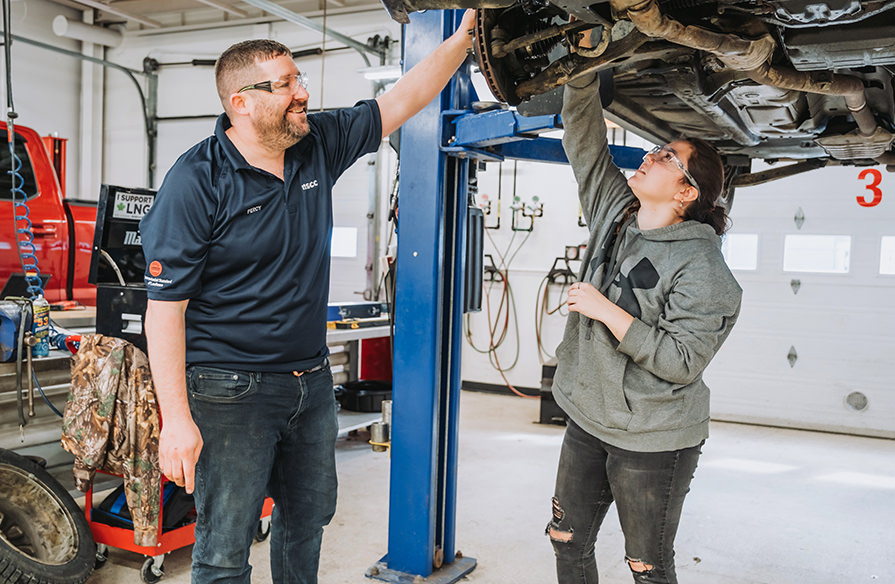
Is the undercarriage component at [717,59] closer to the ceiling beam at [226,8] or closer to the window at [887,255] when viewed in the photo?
the window at [887,255]

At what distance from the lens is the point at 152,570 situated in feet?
8.54

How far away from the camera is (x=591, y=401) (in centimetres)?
169

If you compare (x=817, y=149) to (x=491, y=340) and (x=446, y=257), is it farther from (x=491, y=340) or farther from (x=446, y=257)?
(x=491, y=340)

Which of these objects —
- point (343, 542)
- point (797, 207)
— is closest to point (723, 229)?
point (343, 542)

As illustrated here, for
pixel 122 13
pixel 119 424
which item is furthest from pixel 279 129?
pixel 122 13

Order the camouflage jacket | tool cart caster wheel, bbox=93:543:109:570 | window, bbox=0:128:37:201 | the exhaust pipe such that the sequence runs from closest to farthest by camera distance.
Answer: the exhaust pipe, the camouflage jacket, tool cart caster wheel, bbox=93:543:109:570, window, bbox=0:128:37:201

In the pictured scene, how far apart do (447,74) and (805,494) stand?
3.43 m

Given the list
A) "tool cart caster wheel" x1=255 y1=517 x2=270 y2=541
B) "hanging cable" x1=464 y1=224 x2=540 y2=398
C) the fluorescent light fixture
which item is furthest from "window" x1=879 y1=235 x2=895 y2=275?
"tool cart caster wheel" x1=255 y1=517 x2=270 y2=541

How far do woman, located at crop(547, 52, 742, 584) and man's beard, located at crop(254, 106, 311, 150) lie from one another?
694mm

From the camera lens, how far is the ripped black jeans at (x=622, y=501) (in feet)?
5.35

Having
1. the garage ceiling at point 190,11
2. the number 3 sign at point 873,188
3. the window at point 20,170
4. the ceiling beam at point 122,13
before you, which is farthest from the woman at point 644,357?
the ceiling beam at point 122,13

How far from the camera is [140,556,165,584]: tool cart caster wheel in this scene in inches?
102

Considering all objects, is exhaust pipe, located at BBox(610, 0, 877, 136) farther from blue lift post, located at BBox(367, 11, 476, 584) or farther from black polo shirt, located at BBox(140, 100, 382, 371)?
blue lift post, located at BBox(367, 11, 476, 584)

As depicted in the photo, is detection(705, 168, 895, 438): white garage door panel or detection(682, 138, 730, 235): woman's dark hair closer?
detection(682, 138, 730, 235): woman's dark hair
